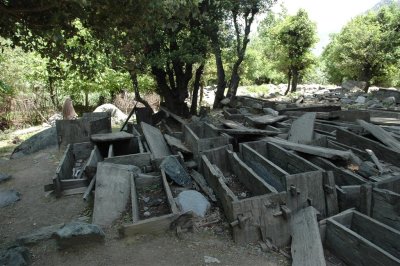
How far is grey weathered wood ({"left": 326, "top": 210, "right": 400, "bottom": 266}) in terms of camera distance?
3659 millimetres

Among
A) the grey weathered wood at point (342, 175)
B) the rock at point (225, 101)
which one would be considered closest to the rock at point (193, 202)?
the grey weathered wood at point (342, 175)

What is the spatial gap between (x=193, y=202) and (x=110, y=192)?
1.49 metres

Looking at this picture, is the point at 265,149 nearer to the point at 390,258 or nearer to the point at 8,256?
the point at 390,258

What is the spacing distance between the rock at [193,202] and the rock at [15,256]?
2267 millimetres

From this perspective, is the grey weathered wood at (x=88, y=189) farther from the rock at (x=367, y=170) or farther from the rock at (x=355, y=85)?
the rock at (x=355, y=85)

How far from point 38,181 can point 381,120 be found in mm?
8837

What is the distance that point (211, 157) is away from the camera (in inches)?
259

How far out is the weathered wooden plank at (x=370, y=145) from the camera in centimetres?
573

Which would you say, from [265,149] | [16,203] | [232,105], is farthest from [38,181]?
[232,105]

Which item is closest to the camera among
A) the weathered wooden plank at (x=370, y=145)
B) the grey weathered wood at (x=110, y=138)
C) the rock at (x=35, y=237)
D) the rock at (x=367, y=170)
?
the rock at (x=35, y=237)

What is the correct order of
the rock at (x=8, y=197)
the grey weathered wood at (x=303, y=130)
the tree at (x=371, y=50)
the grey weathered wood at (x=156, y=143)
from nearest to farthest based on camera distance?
the rock at (x=8, y=197), the grey weathered wood at (x=303, y=130), the grey weathered wood at (x=156, y=143), the tree at (x=371, y=50)

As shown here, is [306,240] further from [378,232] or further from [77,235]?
[77,235]

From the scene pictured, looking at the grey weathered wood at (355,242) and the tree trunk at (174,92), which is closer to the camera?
the grey weathered wood at (355,242)

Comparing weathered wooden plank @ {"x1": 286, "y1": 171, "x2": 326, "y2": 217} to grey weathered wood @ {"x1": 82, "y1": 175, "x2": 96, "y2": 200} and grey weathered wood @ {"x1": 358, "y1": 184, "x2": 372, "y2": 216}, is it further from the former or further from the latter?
grey weathered wood @ {"x1": 82, "y1": 175, "x2": 96, "y2": 200}
